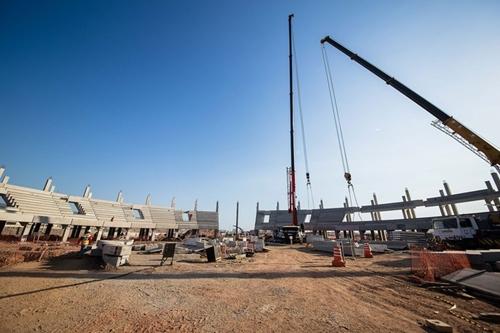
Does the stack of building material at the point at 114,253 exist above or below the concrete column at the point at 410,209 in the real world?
below

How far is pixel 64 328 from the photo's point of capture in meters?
4.15

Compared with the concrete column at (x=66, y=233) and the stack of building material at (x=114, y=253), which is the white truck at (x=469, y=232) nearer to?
the stack of building material at (x=114, y=253)

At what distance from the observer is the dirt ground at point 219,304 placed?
427 centimetres

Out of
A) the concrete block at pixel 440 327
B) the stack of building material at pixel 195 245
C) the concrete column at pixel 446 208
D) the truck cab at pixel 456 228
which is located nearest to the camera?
the concrete block at pixel 440 327

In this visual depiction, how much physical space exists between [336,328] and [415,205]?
1620 inches

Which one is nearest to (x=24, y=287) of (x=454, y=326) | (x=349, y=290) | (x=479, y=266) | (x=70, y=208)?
(x=349, y=290)

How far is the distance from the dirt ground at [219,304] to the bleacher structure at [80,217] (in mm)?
21302

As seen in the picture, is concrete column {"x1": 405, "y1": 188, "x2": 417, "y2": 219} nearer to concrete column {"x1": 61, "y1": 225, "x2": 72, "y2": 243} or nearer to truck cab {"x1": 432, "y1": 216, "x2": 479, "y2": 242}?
truck cab {"x1": 432, "y1": 216, "x2": 479, "y2": 242}

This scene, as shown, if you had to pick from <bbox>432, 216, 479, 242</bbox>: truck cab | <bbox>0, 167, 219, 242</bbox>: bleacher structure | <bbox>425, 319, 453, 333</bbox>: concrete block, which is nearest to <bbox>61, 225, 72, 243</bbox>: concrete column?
<bbox>0, 167, 219, 242</bbox>: bleacher structure

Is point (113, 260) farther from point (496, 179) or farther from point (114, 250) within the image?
point (496, 179)

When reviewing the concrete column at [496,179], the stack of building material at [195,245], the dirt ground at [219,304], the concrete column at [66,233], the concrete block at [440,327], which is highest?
the concrete column at [496,179]

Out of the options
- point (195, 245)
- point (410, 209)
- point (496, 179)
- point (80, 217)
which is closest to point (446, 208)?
point (410, 209)

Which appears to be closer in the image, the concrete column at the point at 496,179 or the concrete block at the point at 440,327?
the concrete block at the point at 440,327

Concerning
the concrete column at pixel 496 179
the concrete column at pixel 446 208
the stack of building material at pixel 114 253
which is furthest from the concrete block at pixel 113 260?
the concrete column at pixel 446 208
